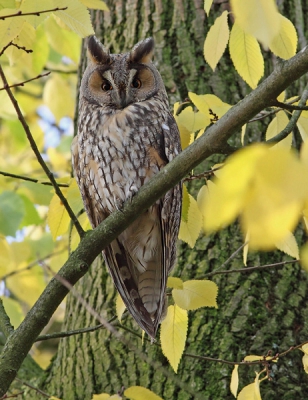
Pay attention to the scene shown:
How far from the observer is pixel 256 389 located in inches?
60.4

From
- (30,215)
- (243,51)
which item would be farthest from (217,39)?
(30,215)

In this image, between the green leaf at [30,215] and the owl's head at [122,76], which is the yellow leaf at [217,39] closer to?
the owl's head at [122,76]

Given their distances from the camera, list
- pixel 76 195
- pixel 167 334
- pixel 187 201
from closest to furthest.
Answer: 1. pixel 167 334
2. pixel 187 201
3. pixel 76 195

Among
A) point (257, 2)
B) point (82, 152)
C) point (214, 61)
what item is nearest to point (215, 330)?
point (82, 152)

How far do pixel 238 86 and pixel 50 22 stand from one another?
93 cm

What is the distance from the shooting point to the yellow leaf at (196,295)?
166cm

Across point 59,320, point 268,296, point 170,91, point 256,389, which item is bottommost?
point 256,389

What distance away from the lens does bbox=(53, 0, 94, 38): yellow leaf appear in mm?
1503

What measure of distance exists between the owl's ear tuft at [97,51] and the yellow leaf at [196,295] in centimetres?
109

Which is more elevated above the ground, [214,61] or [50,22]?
[50,22]

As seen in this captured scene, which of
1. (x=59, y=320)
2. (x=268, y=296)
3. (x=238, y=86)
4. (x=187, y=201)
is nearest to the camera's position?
(x=187, y=201)

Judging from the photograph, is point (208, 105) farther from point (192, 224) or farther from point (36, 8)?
point (36, 8)

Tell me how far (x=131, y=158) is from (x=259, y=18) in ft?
4.86

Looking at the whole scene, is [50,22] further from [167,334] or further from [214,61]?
[167,334]
